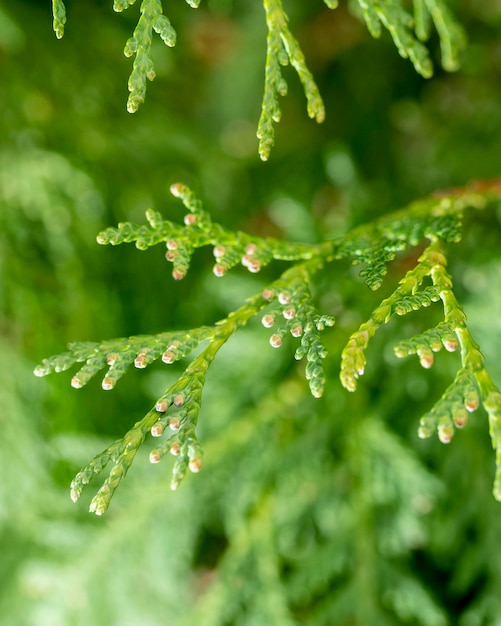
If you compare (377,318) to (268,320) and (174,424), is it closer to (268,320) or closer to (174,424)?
(268,320)

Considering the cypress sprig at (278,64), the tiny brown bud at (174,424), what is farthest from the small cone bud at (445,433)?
the cypress sprig at (278,64)

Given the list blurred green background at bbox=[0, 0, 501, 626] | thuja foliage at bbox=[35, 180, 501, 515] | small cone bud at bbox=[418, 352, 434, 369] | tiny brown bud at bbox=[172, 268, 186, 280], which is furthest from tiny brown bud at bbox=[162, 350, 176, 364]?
blurred green background at bbox=[0, 0, 501, 626]

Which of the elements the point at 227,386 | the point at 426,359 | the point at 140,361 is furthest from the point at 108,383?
the point at 227,386

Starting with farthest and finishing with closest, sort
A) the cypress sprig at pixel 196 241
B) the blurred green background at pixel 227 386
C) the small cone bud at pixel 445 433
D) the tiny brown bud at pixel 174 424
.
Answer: the blurred green background at pixel 227 386 < the cypress sprig at pixel 196 241 < the tiny brown bud at pixel 174 424 < the small cone bud at pixel 445 433

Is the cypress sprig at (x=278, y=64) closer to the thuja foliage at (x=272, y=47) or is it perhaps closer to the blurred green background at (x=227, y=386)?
the thuja foliage at (x=272, y=47)

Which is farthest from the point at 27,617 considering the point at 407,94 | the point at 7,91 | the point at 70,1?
the point at 407,94

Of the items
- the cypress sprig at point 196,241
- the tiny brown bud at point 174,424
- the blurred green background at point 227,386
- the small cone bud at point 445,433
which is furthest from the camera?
the blurred green background at point 227,386
